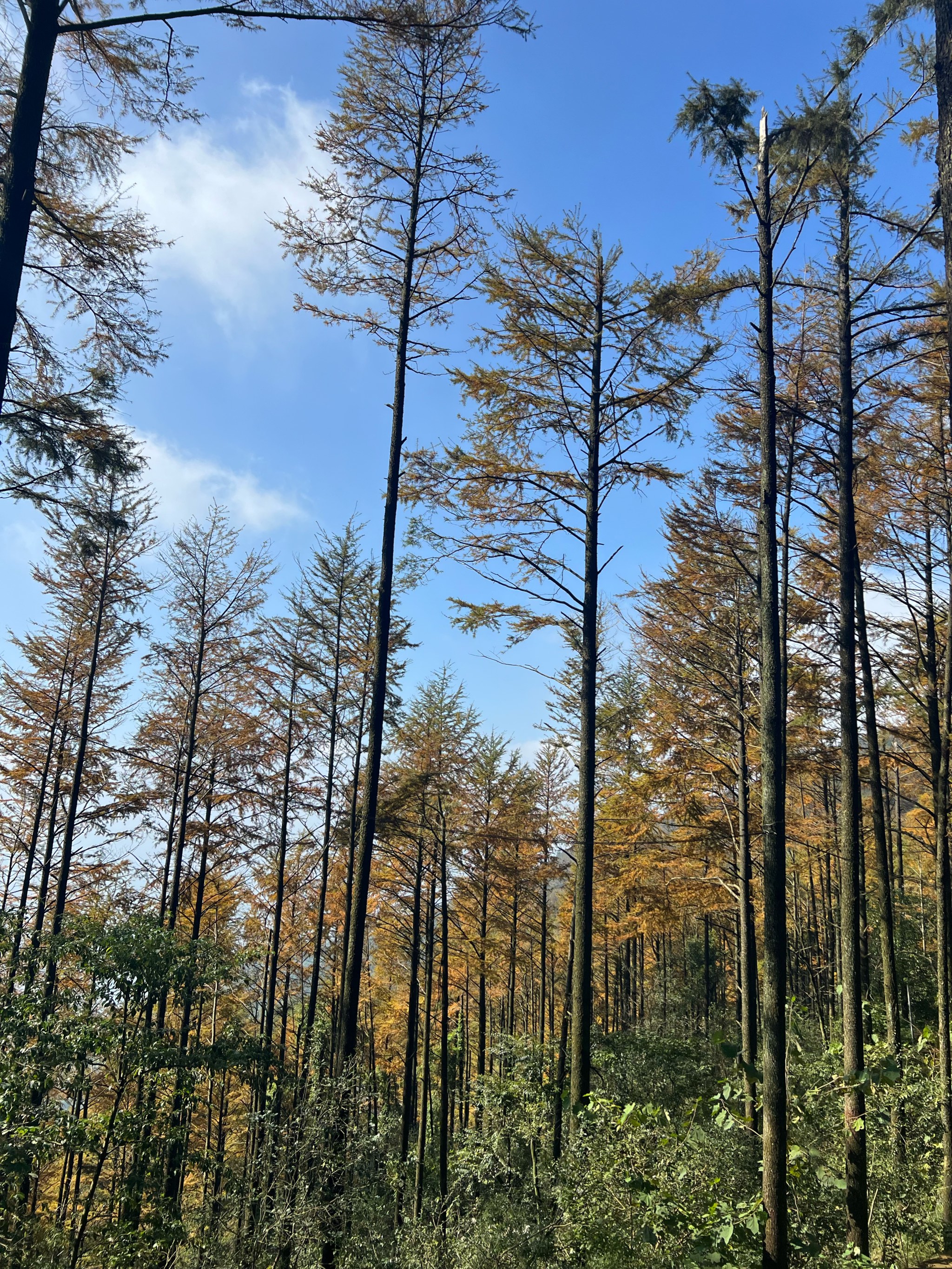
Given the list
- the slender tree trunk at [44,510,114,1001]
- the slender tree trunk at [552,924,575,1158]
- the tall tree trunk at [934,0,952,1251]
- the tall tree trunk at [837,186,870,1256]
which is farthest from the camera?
the slender tree trunk at [44,510,114,1001]

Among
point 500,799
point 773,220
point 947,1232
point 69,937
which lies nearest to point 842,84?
point 773,220

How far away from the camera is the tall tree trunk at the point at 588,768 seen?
916cm

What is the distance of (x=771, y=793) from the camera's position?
739cm

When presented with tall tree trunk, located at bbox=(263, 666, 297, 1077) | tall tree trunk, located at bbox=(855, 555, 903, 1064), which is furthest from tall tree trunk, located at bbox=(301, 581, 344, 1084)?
tall tree trunk, located at bbox=(855, 555, 903, 1064)

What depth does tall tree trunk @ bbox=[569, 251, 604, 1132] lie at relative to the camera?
916 cm

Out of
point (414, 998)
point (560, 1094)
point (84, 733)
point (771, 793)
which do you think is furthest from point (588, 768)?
point (84, 733)

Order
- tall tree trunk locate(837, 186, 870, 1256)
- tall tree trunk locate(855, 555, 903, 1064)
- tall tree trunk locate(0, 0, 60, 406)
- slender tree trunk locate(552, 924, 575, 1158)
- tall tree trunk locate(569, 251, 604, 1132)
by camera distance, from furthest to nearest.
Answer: tall tree trunk locate(855, 555, 903, 1064), slender tree trunk locate(552, 924, 575, 1158), tall tree trunk locate(569, 251, 604, 1132), tall tree trunk locate(837, 186, 870, 1256), tall tree trunk locate(0, 0, 60, 406)

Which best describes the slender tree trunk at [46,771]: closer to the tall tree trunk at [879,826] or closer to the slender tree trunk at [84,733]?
the slender tree trunk at [84,733]

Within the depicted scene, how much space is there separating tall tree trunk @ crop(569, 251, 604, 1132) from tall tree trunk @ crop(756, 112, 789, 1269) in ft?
8.24

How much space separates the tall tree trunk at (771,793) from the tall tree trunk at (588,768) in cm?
251

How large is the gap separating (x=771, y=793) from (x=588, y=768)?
314cm

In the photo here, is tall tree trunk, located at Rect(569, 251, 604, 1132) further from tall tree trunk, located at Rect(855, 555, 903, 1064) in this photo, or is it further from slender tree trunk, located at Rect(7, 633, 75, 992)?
slender tree trunk, located at Rect(7, 633, 75, 992)

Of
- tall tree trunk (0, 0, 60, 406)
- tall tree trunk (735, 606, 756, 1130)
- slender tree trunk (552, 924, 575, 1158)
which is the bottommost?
slender tree trunk (552, 924, 575, 1158)

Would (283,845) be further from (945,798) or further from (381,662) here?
(945,798)
